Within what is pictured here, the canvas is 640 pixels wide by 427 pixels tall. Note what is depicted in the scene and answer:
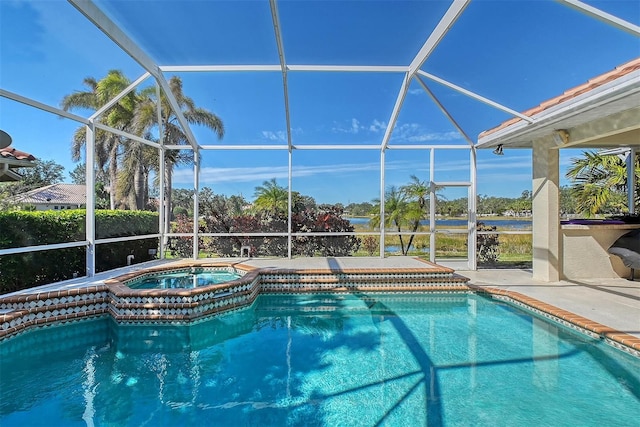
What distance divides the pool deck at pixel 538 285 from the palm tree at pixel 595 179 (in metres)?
2.27

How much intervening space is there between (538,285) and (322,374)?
17.6 feet

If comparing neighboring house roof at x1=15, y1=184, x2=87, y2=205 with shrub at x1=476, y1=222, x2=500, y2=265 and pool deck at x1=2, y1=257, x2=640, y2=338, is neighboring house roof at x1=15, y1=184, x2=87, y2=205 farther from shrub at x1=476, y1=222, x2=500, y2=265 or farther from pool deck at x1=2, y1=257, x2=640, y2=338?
shrub at x1=476, y1=222, x2=500, y2=265

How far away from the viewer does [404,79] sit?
6.79 m

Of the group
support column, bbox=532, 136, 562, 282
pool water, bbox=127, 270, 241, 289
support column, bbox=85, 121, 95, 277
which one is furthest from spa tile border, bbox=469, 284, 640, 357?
support column, bbox=85, 121, 95, 277

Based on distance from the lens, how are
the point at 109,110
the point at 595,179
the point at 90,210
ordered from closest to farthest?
the point at 90,210 < the point at 595,179 < the point at 109,110

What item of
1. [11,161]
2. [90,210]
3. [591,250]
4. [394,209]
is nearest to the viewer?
[11,161]

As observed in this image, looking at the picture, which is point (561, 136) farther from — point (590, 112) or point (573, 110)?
point (573, 110)

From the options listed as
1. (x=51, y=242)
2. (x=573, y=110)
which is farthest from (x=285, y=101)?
(x=51, y=242)

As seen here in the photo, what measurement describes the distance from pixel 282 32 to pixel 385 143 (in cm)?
444

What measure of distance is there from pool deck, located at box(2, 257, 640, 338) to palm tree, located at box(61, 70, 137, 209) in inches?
246

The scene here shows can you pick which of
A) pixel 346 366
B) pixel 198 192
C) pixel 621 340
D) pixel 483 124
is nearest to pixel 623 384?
pixel 621 340

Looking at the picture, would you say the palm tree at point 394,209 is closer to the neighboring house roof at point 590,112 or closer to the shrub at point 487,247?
the shrub at point 487,247

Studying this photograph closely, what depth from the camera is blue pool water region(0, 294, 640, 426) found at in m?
2.95

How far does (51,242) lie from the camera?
20.4 feet
